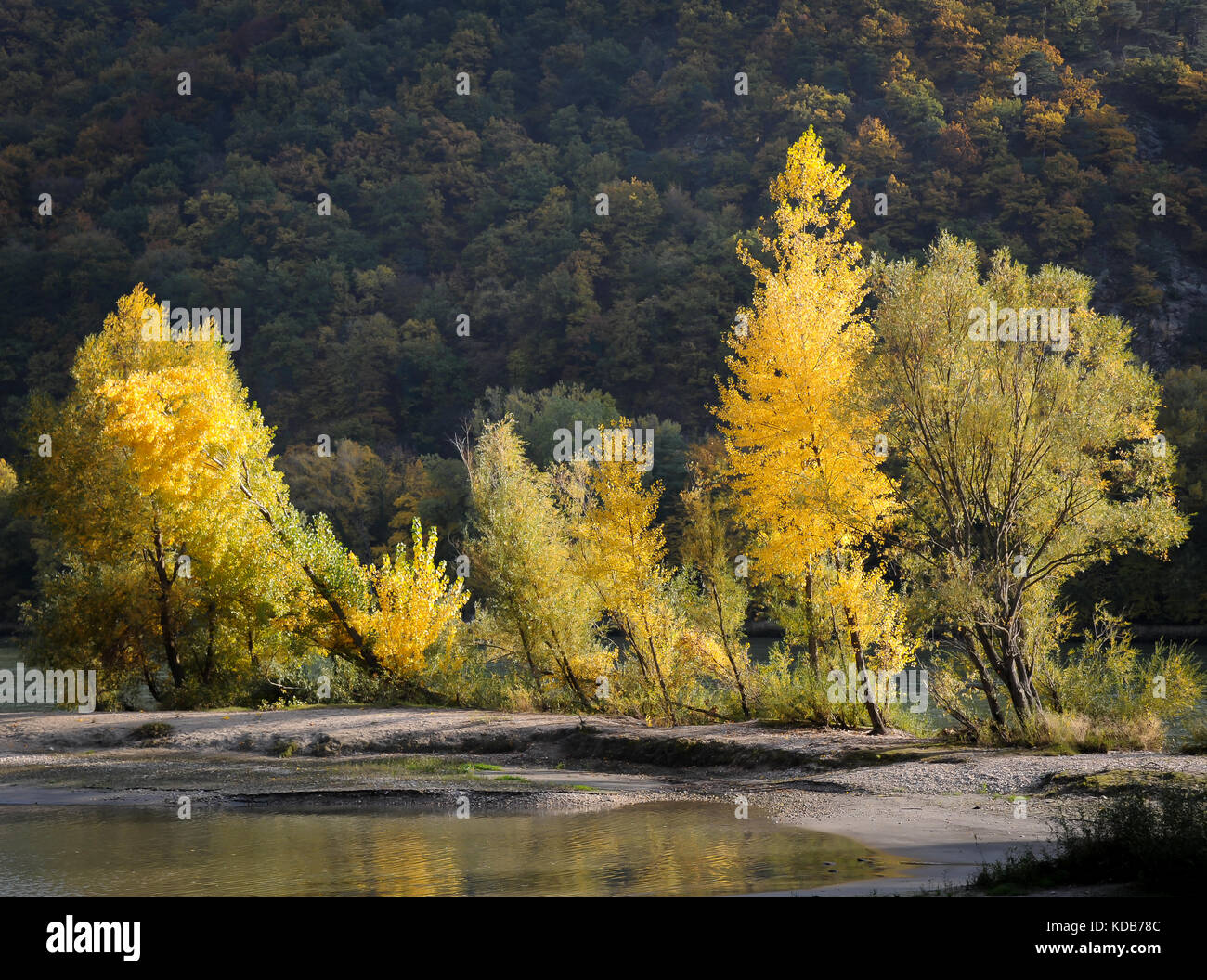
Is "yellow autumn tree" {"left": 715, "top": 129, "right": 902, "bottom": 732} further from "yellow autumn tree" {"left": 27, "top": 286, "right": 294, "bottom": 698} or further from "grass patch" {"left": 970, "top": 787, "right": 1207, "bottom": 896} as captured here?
"yellow autumn tree" {"left": 27, "top": 286, "right": 294, "bottom": 698}

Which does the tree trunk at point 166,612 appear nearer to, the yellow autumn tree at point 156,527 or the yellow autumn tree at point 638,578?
the yellow autumn tree at point 156,527

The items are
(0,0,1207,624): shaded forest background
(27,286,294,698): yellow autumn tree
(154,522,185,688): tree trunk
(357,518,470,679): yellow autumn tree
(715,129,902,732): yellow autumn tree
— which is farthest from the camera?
(0,0,1207,624): shaded forest background

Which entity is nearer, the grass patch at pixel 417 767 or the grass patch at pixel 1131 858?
the grass patch at pixel 1131 858

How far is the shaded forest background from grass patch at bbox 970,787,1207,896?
3818 centimetres

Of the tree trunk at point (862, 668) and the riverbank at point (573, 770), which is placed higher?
the tree trunk at point (862, 668)

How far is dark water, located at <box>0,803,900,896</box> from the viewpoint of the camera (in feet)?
32.7

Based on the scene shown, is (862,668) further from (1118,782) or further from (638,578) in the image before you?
(1118,782)

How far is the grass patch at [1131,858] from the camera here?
7738 millimetres

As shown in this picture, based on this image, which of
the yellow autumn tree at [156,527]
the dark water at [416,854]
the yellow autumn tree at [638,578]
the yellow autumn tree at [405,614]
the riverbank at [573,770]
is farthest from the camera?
the yellow autumn tree at [405,614]

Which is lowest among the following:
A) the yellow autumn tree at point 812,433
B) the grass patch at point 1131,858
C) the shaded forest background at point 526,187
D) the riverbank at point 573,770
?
the riverbank at point 573,770

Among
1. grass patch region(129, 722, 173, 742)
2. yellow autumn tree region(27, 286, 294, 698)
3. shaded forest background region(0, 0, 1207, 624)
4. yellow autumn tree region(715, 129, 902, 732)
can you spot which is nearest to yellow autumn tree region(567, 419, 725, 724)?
yellow autumn tree region(715, 129, 902, 732)

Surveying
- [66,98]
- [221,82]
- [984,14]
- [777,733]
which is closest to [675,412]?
[984,14]

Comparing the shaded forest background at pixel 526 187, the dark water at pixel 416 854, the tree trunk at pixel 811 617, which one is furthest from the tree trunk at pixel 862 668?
the shaded forest background at pixel 526 187

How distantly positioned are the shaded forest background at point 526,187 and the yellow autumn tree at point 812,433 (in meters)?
30.0
